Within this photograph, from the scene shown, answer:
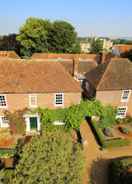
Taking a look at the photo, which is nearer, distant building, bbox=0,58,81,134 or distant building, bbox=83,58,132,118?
distant building, bbox=0,58,81,134

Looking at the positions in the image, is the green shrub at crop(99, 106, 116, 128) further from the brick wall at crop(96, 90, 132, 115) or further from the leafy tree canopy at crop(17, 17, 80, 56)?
the leafy tree canopy at crop(17, 17, 80, 56)

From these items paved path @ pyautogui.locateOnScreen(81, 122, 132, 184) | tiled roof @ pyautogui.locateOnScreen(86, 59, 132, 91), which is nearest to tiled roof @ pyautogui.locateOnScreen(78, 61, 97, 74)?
tiled roof @ pyautogui.locateOnScreen(86, 59, 132, 91)

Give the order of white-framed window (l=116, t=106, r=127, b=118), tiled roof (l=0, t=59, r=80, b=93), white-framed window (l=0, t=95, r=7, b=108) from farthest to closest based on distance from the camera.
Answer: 1. white-framed window (l=116, t=106, r=127, b=118)
2. white-framed window (l=0, t=95, r=7, b=108)
3. tiled roof (l=0, t=59, r=80, b=93)

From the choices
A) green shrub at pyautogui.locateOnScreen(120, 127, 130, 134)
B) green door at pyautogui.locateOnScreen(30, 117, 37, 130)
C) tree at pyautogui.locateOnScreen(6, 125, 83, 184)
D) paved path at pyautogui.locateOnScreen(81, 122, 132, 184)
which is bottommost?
paved path at pyautogui.locateOnScreen(81, 122, 132, 184)

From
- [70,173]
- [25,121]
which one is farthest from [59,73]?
[70,173]

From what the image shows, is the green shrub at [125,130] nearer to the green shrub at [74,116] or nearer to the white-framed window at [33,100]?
the green shrub at [74,116]

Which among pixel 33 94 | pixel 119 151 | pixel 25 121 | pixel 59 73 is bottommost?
pixel 119 151

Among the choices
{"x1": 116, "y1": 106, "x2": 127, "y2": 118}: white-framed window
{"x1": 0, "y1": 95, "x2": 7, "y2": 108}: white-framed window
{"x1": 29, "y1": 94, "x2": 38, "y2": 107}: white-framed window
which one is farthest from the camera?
{"x1": 116, "y1": 106, "x2": 127, "y2": 118}: white-framed window

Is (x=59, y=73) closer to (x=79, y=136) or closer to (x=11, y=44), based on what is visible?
(x=79, y=136)
